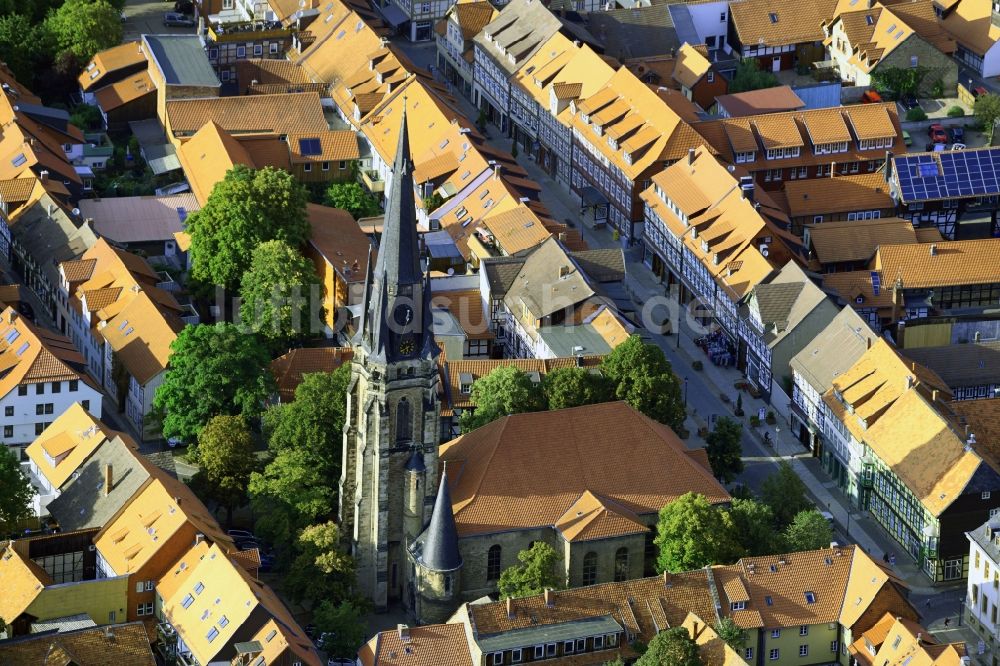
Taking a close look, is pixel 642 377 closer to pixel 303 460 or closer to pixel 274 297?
pixel 303 460

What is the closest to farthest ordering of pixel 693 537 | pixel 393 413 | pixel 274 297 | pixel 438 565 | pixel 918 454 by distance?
pixel 393 413, pixel 438 565, pixel 693 537, pixel 918 454, pixel 274 297

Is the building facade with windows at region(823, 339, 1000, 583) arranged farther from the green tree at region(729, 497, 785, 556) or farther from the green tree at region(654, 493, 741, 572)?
the green tree at region(654, 493, 741, 572)

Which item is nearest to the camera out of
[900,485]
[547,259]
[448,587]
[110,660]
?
[110,660]

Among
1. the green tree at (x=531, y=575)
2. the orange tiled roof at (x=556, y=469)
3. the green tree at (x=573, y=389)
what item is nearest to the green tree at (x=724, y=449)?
the orange tiled roof at (x=556, y=469)

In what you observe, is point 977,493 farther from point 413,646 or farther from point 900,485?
point 413,646

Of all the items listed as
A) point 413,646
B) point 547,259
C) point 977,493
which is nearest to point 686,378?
point 547,259

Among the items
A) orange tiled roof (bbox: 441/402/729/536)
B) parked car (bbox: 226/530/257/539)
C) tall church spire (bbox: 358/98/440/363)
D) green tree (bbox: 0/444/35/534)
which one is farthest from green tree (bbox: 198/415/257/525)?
tall church spire (bbox: 358/98/440/363)

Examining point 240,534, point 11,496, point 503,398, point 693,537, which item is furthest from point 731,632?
point 11,496
